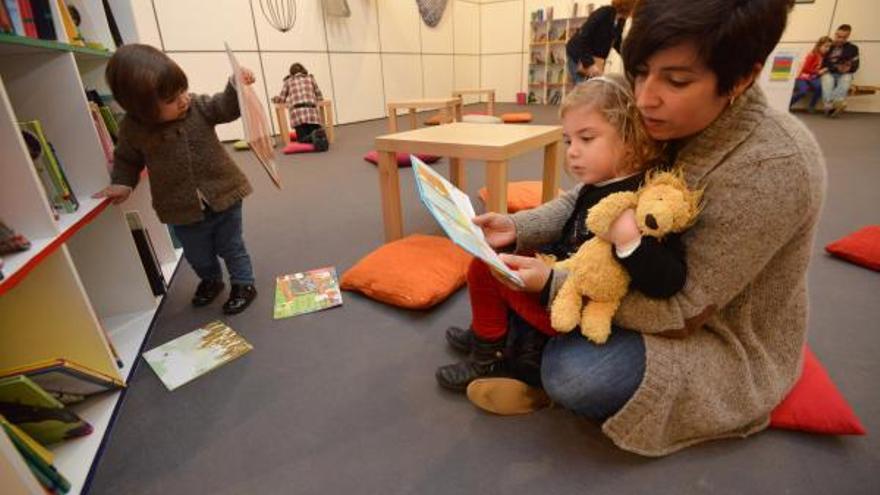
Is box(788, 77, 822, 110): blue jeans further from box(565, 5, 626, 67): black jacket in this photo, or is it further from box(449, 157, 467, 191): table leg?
box(449, 157, 467, 191): table leg

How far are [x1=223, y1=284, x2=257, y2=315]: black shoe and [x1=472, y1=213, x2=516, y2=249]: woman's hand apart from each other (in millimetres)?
859

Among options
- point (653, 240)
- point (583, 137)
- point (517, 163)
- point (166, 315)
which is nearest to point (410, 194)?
point (517, 163)

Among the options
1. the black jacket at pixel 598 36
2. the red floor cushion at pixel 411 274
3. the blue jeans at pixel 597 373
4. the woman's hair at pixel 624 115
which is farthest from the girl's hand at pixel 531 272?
the black jacket at pixel 598 36

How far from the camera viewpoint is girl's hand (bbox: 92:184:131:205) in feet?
3.96

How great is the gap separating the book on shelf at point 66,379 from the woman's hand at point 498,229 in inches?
37.0

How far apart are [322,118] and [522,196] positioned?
2752 mm

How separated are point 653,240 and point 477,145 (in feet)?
2.71

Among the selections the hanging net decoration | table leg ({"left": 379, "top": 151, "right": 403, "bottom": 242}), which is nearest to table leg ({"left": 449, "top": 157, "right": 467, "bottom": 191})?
table leg ({"left": 379, "top": 151, "right": 403, "bottom": 242})

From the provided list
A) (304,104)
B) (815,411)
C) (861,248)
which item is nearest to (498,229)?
(815,411)

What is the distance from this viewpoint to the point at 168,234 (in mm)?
1808

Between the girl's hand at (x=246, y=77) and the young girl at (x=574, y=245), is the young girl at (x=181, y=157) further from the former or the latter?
the young girl at (x=574, y=245)

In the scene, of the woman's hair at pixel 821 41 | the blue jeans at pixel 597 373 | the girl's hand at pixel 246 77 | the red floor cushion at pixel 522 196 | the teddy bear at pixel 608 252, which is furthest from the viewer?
the woman's hair at pixel 821 41

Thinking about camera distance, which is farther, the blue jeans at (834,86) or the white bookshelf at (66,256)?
the blue jeans at (834,86)

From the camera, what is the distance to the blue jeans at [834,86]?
4.93 metres
